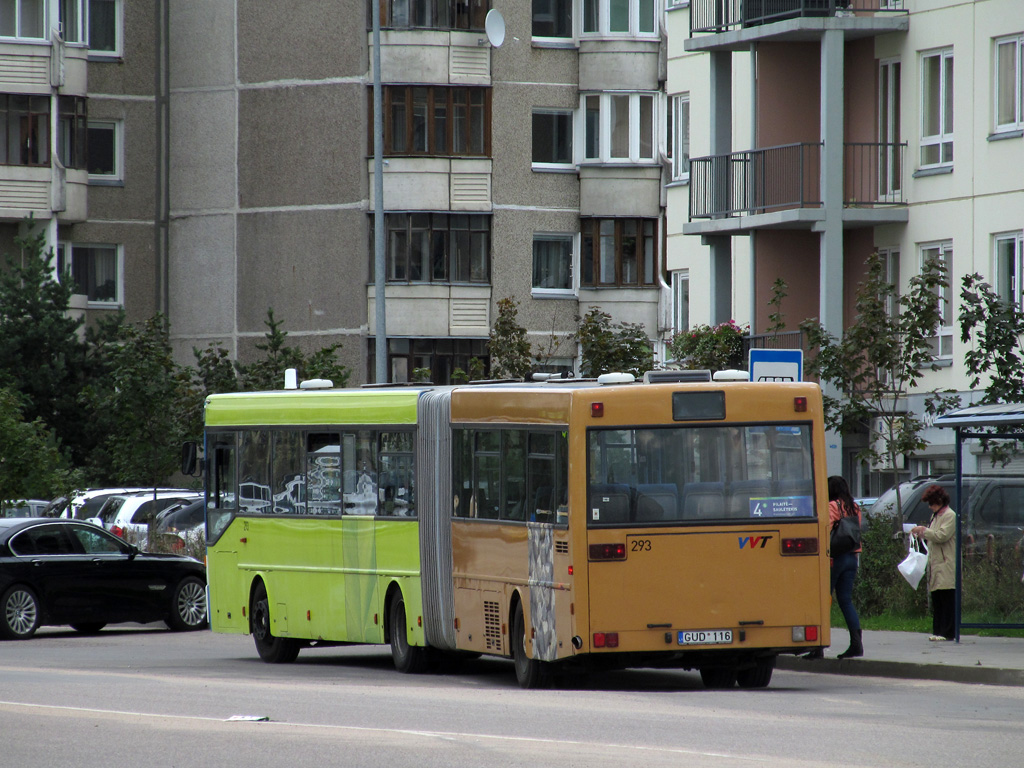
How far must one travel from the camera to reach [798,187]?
35.7m

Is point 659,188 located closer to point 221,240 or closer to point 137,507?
point 221,240

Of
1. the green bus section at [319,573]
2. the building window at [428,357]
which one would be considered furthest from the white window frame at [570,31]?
the green bus section at [319,573]

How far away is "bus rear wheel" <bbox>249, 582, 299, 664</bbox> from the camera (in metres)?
22.3

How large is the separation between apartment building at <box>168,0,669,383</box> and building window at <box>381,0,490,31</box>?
Answer: 0.16 feet

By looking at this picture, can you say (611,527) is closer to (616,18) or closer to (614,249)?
(614,249)

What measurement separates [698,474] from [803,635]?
1589 millimetres

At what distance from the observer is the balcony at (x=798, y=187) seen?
35125 millimetres

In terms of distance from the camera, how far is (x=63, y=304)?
167ft

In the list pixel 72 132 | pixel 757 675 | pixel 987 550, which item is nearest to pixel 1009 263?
pixel 987 550

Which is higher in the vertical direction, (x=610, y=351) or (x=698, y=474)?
(x=610, y=351)

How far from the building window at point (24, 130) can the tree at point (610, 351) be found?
20.9 meters

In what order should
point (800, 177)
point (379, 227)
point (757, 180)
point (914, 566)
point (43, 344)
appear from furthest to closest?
1. point (43, 344)
2. point (379, 227)
3. point (757, 180)
4. point (800, 177)
5. point (914, 566)

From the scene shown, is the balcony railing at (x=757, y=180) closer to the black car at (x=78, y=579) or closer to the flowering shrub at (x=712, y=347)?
the flowering shrub at (x=712, y=347)

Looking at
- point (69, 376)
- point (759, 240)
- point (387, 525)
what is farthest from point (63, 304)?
point (387, 525)
